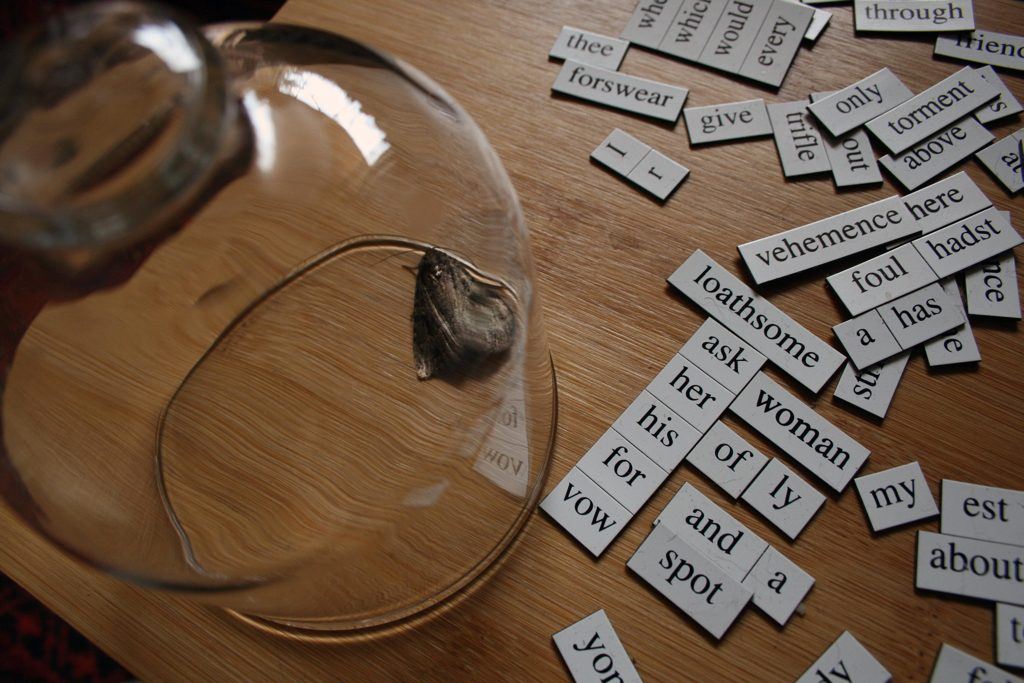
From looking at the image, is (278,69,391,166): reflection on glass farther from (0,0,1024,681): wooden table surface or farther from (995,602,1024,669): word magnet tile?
(995,602,1024,669): word magnet tile

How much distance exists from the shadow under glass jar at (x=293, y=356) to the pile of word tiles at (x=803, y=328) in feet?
0.34

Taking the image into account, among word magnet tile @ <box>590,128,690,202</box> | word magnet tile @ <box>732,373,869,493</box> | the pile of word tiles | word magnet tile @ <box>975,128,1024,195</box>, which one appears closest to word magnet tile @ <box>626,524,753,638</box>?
the pile of word tiles

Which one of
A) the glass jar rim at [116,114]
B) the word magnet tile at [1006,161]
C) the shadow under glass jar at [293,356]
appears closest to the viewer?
the glass jar rim at [116,114]

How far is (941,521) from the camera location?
593 mm

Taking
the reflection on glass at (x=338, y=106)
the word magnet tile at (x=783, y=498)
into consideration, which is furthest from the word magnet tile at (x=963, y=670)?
the reflection on glass at (x=338, y=106)

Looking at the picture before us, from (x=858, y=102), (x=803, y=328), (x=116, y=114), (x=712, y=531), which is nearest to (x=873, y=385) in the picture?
(x=803, y=328)

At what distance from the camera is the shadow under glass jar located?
0.49m

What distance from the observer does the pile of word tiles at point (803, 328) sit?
0.58 meters

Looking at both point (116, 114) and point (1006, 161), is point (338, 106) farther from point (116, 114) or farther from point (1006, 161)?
point (1006, 161)

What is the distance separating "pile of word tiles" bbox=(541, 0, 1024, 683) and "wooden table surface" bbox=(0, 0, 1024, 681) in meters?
0.01

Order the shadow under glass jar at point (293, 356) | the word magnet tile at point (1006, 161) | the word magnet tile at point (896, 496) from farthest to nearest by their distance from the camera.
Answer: the word magnet tile at point (1006, 161)
the word magnet tile at point (896, 496)
the shadow under glass jar at point (293, 356)

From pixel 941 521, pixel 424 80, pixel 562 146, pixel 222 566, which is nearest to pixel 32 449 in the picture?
pixel 222 566

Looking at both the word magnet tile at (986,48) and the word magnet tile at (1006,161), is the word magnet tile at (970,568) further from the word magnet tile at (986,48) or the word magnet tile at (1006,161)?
the word magnet tile at (986,48)

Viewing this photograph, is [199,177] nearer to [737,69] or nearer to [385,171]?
[385,171]
